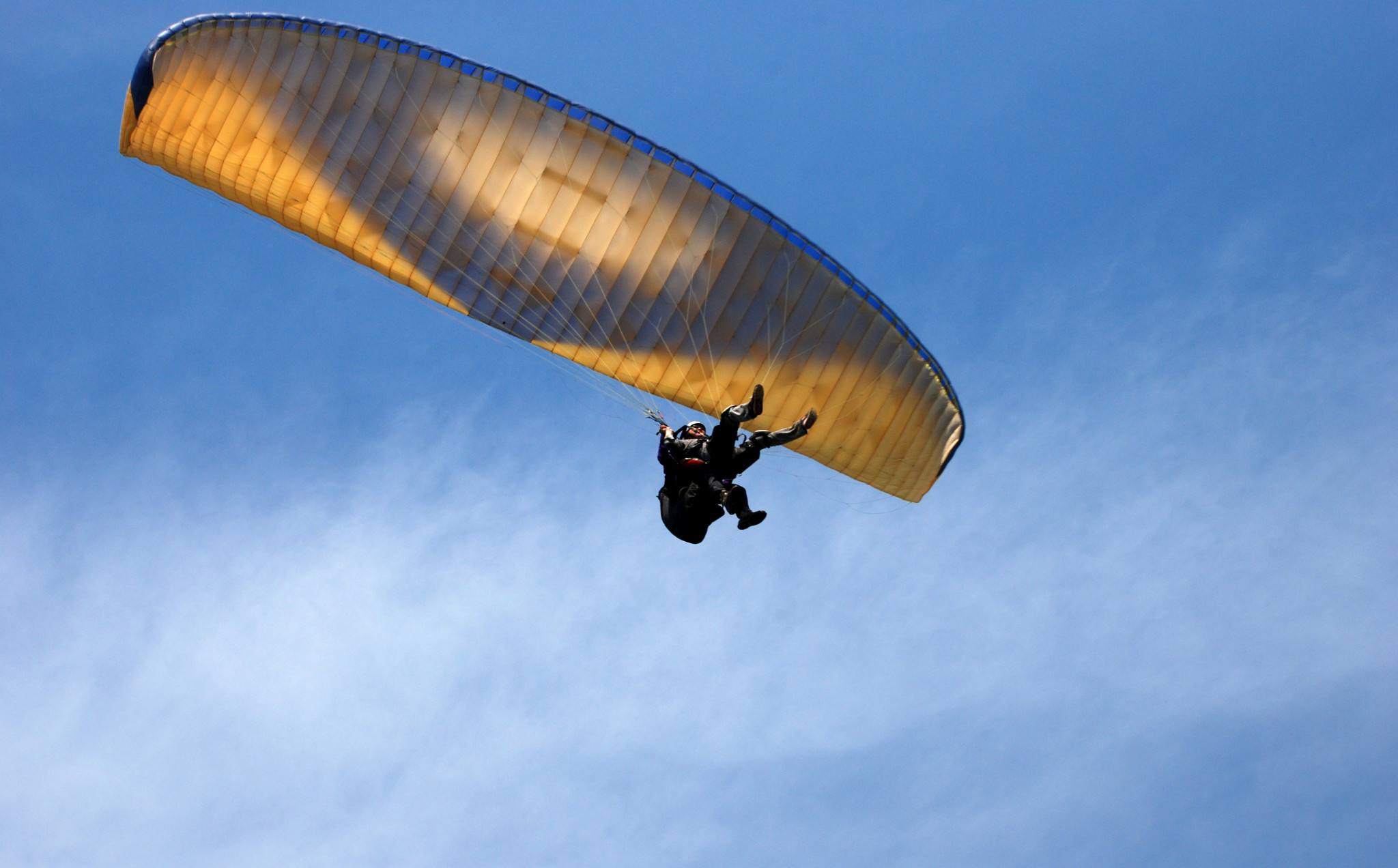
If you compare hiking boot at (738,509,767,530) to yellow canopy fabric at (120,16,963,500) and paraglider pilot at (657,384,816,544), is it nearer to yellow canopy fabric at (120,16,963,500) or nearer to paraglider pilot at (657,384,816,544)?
paraglider pilot at (657,384,816,544)

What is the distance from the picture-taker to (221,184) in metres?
24.3

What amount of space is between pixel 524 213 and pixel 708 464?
4519 millimetres

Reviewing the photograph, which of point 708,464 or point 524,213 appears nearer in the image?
point 708,464

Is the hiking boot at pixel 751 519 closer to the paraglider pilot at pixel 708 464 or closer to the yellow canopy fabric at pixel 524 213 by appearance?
the paraglider pilot at pixel 708 464

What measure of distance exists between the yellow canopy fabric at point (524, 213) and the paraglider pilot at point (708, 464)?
5.76ft

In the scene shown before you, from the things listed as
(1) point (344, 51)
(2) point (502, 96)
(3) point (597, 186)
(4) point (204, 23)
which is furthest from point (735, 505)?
(4) point (204, 23)

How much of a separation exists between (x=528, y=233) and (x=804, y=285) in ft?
13.2

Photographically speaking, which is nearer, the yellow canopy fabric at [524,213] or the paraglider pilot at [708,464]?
the paraglider pilot at [708,464]

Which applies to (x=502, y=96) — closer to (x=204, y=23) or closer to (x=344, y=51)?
(x=344, y=51)

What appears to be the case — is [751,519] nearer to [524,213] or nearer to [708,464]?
[708,464]

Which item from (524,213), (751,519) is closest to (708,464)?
(751,519)

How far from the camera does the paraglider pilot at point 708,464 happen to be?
70.3ft

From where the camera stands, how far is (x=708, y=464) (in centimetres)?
2175

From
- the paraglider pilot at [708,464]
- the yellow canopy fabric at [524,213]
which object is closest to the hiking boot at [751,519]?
the paraglider pilot at [708,464]
